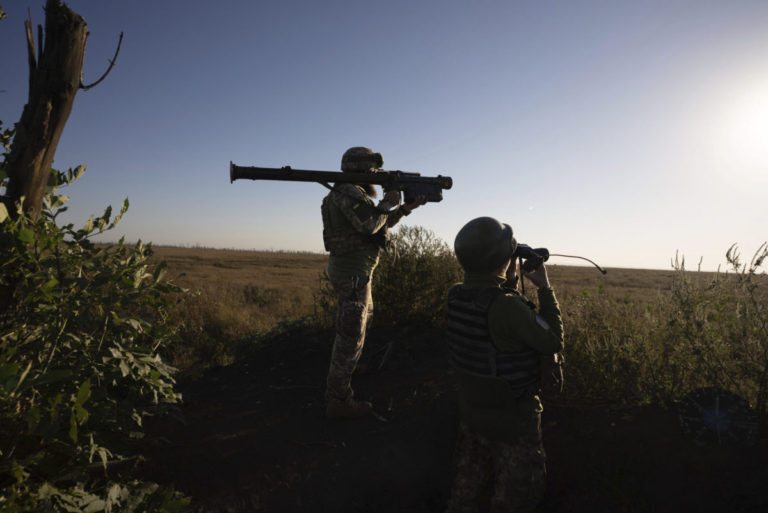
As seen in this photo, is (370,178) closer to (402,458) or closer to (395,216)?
(395,216)

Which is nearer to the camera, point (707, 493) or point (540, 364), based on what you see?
point (540, 364)

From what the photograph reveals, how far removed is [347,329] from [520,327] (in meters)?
2.12

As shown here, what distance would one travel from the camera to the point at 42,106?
2648 millimetres

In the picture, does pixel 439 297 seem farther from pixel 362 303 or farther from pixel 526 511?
pixel 526 511

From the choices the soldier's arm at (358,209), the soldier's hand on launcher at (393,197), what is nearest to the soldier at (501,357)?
the soldier's arm at (358,209)

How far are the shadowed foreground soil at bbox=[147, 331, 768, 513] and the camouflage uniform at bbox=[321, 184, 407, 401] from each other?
0.62 m

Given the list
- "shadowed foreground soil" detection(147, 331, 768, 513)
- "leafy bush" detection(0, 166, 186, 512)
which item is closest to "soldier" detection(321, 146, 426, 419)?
"shadowed foreground soil" detection(147, 331, 768, 513)

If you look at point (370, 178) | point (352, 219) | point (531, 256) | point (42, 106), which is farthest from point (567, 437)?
point (42, 106)

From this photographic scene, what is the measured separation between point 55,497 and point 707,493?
386 centimetres

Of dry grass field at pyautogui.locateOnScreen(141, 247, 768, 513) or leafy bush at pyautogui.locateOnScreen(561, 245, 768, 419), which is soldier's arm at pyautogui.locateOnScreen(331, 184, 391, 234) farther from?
leafy bush at pyautogui.locateOnScreen(561, 245, 768, 419)

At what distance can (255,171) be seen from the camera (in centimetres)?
365

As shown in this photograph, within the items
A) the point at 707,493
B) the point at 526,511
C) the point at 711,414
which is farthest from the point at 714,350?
the point at 526,511

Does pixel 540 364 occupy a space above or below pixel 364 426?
above

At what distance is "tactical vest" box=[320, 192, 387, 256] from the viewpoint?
13.1ft
